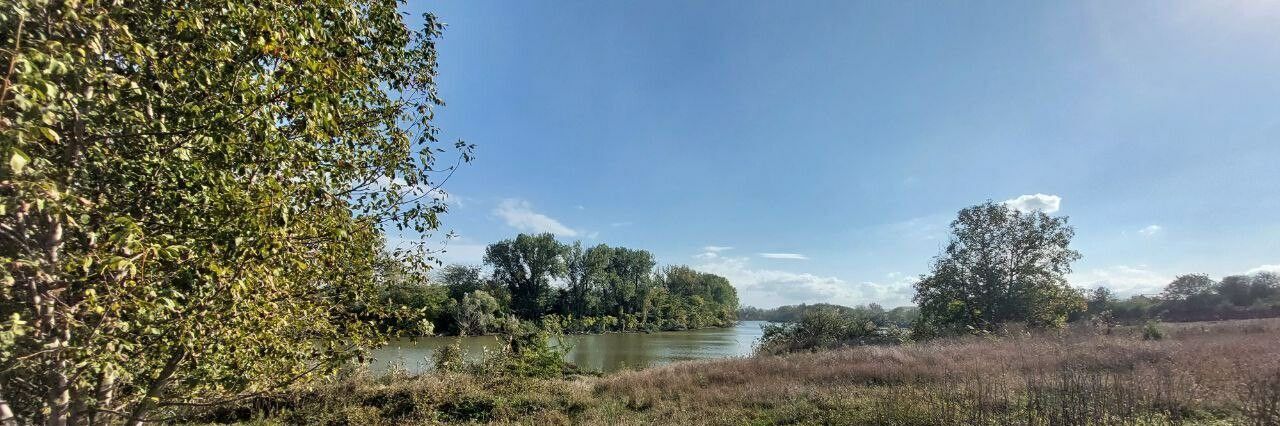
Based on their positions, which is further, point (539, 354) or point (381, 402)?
point (539, 354)

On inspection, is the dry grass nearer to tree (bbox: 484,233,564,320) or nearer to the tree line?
the tree line

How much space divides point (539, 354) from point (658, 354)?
82.0ft

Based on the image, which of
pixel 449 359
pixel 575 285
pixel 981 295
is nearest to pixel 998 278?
pixel 981 295

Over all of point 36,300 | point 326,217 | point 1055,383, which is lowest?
point 1055,383

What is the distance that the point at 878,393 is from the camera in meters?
11.5

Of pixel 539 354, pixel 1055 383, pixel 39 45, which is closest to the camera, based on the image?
pixel 39 45

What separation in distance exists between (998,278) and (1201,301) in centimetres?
3327

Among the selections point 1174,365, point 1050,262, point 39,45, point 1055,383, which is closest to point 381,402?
point 39,45

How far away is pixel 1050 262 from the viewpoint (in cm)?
3169

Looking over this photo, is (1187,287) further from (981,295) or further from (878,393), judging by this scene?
(878,393)

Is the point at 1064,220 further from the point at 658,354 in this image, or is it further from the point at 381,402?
the point at 381,402

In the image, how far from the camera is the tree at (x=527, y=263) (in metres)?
75.9

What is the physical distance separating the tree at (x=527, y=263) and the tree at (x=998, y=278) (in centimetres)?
5377

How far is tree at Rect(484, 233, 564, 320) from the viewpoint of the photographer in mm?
75938
